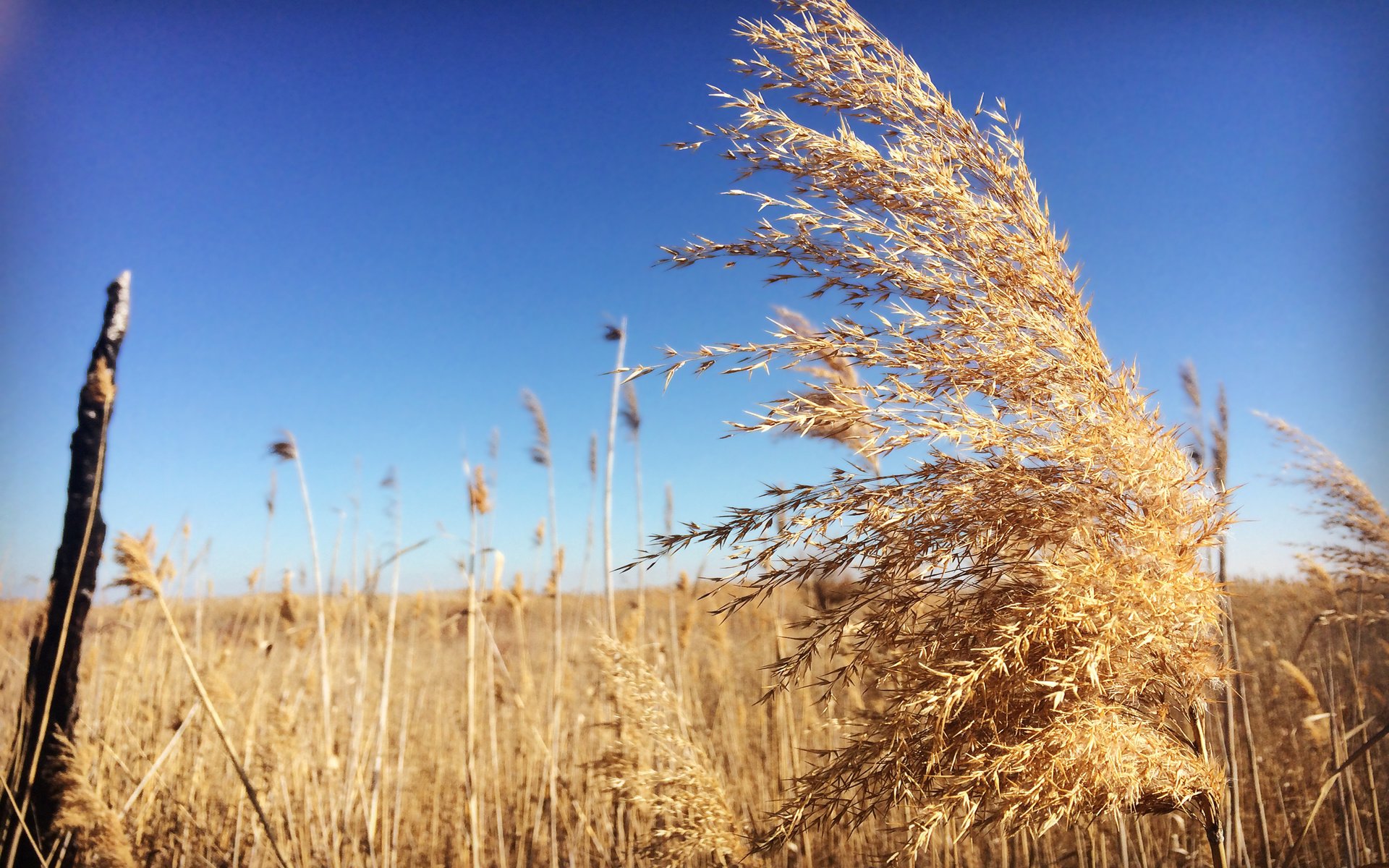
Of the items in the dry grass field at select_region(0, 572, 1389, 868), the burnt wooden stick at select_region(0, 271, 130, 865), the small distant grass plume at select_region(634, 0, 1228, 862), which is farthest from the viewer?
the burnt wooden stick at select_region(0, 271, 130, 865)

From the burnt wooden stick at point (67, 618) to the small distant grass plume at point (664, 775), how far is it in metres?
2.26

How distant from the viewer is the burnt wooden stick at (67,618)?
274 centimetres

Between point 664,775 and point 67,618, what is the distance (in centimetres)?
250

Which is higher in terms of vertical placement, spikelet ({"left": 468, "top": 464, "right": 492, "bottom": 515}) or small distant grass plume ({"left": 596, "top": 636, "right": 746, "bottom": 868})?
spikelet ({"left": 468, "top": 464, "right": 492, "bottom": 515})

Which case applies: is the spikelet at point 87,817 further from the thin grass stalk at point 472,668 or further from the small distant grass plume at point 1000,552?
the small distant grass plume at point 1000,552

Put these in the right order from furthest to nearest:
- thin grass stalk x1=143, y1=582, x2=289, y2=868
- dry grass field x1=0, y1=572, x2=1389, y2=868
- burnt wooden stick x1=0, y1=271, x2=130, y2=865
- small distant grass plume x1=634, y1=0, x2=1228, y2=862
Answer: burnt wooden stick x1=0, y1=271, x2=130, y2=865, dry grass field x1=0, y1=572, x2=1389, y2=868, thin grass stalk x1=143, y1=582, x2=289, y2=868, small distant grass plume x1=634, y1=0, x2=1228, y2=862

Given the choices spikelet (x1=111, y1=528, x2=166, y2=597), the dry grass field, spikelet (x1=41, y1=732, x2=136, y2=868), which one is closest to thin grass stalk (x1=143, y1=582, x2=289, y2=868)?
spikelet (x1=111, y1=528, x2=166, y2=597)

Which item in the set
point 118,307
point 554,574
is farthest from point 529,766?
point 118,307

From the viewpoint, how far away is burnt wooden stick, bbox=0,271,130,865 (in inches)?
108

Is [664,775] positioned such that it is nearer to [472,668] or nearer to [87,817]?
[472,668]

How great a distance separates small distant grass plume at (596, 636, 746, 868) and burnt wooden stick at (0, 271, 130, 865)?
7.42 feet

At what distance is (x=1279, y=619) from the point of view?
728cm

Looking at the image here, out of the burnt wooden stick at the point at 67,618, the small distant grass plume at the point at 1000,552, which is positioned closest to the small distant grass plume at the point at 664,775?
the small distant grass plume at the point at 1000,552

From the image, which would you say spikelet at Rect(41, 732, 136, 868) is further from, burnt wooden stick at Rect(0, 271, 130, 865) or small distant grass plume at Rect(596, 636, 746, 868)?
small distant grass plume at Rect(596, 636, 746, 868)
